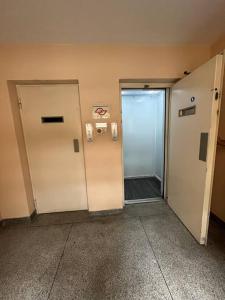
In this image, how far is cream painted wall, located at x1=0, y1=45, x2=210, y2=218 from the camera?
70.6 inches

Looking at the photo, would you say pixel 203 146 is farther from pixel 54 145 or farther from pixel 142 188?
pixel 54 145

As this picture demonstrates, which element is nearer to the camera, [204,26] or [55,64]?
[204,26]

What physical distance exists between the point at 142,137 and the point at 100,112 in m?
1.89

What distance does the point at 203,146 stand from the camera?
4.83 feet

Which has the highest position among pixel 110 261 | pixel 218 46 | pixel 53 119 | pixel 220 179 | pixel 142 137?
pixel 218 46

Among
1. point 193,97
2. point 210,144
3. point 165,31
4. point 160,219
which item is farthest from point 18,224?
point 165,31

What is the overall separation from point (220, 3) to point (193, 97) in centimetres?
80

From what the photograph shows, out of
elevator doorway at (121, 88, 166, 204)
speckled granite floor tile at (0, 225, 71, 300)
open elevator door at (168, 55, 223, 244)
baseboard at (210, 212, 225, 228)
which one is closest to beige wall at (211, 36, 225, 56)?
open elevator door at (168, 55, 223, 244)

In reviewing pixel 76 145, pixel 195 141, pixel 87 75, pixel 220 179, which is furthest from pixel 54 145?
pixel 220 179

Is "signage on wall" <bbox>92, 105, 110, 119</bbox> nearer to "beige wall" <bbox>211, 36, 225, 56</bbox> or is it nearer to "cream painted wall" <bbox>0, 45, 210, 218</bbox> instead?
"cream painted wall" <bbox>0, 45, 210, 218</bbox>

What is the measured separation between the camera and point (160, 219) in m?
2.07

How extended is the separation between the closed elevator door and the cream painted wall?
182 millimetres

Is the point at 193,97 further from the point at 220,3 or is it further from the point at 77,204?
the point at 77,204

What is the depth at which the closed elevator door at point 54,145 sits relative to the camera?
203 cm
